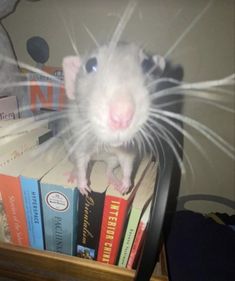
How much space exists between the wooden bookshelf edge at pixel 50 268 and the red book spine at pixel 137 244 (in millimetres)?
23

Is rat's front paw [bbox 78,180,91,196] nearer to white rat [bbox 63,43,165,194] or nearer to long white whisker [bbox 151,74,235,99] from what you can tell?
white rat [bbox 63,43,165,194]

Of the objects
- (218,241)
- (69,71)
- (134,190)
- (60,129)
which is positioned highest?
(69,71)

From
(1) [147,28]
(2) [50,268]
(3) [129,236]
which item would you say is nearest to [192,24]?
(1) [147,28]

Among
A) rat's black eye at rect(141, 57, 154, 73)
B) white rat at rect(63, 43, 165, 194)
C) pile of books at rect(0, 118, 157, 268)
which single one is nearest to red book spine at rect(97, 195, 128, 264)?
pile of books at rect(0, 118, 157, 268)

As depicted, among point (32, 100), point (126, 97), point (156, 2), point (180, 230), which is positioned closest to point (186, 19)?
point (156, 2)

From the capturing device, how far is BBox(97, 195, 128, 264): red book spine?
0.51 meters

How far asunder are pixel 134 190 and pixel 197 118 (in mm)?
171

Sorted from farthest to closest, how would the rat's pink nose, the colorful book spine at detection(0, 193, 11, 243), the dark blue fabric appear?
the dark blue fabric < the colorful book spine at detection(0, 193, 11, 243) < the rat's pink nose

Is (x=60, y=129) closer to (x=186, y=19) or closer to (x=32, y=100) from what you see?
(x=32, y=100)

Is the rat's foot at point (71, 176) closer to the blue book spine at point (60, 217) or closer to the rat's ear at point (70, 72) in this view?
the blue book spine at point (60, 217)

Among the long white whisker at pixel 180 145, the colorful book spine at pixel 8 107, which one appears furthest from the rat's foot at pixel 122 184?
the colorful book spine at pixel 8 107

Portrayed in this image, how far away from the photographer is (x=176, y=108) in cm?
50

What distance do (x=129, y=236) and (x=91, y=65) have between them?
323 millimetres

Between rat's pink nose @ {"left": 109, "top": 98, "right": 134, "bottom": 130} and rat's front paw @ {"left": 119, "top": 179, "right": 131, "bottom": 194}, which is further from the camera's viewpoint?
rat's front paw @ {"left": 119, "top": 179, "right": 131, "bottom": 194}
